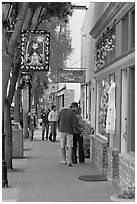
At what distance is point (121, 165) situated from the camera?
26.6 feet

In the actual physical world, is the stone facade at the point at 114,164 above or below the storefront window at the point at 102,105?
below

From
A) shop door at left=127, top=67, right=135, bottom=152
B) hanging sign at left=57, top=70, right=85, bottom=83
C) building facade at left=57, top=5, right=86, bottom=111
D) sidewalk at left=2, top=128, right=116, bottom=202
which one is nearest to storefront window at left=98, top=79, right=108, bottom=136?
sidewalk at left=2, top=128, right=116, bottom=202

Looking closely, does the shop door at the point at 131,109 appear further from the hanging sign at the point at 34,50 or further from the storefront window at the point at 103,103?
the hanging sign at the point at 34,50

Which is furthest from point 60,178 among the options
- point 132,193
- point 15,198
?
Result: point 132,193

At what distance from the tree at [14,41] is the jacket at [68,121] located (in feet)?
5.32

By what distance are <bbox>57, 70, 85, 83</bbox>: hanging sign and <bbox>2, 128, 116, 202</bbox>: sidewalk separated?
229 inches

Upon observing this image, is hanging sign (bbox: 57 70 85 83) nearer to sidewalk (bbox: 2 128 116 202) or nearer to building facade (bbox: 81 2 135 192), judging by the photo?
sidewalk (bbox: 2 128 116 202)

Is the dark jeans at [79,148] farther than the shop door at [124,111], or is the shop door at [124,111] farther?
the dark jeans at [79,148]

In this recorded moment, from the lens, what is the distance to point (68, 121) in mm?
12695

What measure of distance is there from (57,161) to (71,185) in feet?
14.4

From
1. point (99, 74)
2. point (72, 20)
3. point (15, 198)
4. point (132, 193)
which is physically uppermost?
point (72, 20)

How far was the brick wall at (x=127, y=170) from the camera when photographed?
282 inches

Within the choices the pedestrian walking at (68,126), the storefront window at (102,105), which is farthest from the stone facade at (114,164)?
the pedestrian walking at (68,126)

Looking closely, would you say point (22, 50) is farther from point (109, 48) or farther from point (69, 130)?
point (69, 130)
